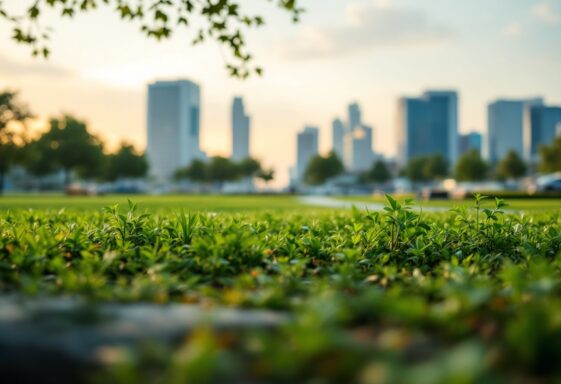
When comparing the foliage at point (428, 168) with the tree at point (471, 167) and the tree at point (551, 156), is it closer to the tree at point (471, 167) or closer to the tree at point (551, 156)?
the tree at point (471, 167)

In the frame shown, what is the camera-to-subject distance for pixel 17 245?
12.7 feet

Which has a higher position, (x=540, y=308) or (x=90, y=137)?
(x=90, y=137)

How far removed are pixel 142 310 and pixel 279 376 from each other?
2.83ft

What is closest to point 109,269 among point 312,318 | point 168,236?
point 168,236

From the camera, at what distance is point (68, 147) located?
186 feet

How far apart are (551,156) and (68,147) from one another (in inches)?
2334

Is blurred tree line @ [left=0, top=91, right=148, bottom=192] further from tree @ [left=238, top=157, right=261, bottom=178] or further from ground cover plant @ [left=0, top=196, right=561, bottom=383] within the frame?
ground cover plant @ [left=0, top=196, right=561, bottom=383]

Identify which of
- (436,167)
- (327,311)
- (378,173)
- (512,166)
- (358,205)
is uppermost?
(436,167)

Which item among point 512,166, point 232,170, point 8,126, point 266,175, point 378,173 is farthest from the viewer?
point 378,173

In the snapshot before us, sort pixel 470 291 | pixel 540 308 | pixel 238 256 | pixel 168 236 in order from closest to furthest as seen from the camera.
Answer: pixel 540 308
pixel 470 291
pixel 238 256
pixel 168 236

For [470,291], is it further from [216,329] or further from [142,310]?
[142,310]

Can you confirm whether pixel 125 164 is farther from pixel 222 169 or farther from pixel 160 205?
pixel 160 205

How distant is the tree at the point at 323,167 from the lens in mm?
87750

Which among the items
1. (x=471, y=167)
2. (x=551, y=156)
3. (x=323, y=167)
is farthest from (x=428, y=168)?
(x=551, y=156)
